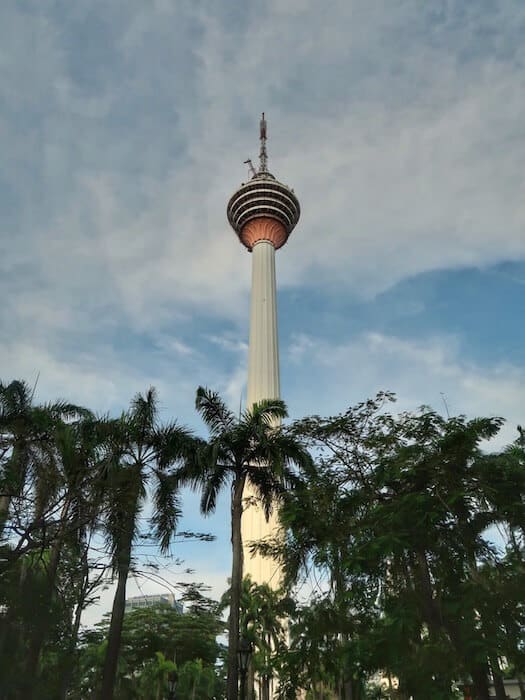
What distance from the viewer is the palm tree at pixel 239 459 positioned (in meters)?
21.4

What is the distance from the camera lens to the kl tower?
2245 inches

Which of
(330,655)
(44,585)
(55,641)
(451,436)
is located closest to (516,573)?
(451,436)

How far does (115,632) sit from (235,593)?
4438mm

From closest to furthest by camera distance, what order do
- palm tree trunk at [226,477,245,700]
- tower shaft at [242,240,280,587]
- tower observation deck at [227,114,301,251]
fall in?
palm tree trunk at [226,477,245,700], tower shaft at [242,240,280,587], tower observation deck at [227,114,301,251]

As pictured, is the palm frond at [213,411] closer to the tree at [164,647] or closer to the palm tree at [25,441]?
the palm tree at [25,441]

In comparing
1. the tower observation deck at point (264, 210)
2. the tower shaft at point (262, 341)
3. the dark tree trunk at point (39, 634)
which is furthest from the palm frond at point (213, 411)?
the tower observation deck at point (264, 210)

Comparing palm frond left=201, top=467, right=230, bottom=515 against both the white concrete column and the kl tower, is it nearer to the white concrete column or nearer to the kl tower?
the kl tower

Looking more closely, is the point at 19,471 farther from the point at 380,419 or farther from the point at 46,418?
the point at 380,419

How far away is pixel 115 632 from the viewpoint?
19594 millimetres

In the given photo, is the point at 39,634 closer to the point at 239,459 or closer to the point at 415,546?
the point at 239,459

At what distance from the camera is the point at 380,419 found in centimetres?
2075

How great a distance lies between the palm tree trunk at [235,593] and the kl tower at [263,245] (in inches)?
1141

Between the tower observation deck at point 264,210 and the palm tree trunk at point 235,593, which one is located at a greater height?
the tower observation deck at point 264,210

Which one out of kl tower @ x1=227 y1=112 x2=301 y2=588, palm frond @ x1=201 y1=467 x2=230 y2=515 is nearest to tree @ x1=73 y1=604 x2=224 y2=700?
kl tower @ x1=227 y1=112 x2=301 y2=588
